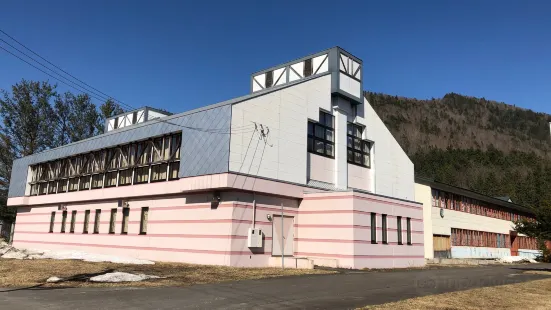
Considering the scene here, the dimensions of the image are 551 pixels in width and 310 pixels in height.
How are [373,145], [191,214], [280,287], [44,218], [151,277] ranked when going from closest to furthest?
[280,287]
[151,277]
[191,214]
[373,145]
[44,218]

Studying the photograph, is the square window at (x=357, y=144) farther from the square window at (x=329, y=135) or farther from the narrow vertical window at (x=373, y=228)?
the narrow vertical window at (x=373, y=228)

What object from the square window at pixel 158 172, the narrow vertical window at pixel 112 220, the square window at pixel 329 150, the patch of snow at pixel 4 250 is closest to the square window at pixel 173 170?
the square window at pixel 158 172

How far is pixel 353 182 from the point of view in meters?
27.1

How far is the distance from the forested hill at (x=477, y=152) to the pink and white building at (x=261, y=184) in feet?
33.9

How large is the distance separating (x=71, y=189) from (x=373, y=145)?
21.6 m

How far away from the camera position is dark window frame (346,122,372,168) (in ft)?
89.2

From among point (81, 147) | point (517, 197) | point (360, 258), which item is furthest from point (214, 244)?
point (517, 197)

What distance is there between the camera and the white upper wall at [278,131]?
2009 centimetres

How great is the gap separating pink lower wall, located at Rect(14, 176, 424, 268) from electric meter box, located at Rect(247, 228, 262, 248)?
30cm

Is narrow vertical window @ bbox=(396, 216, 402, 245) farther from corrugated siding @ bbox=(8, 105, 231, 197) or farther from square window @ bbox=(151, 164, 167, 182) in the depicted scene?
square window @ bbox=(151, 164, 167, 182)

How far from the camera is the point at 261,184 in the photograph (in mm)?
20562

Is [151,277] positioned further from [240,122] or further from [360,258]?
[360,258]

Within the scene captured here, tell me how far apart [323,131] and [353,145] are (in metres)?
3.14

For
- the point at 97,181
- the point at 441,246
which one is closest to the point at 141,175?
the point at 97,181
